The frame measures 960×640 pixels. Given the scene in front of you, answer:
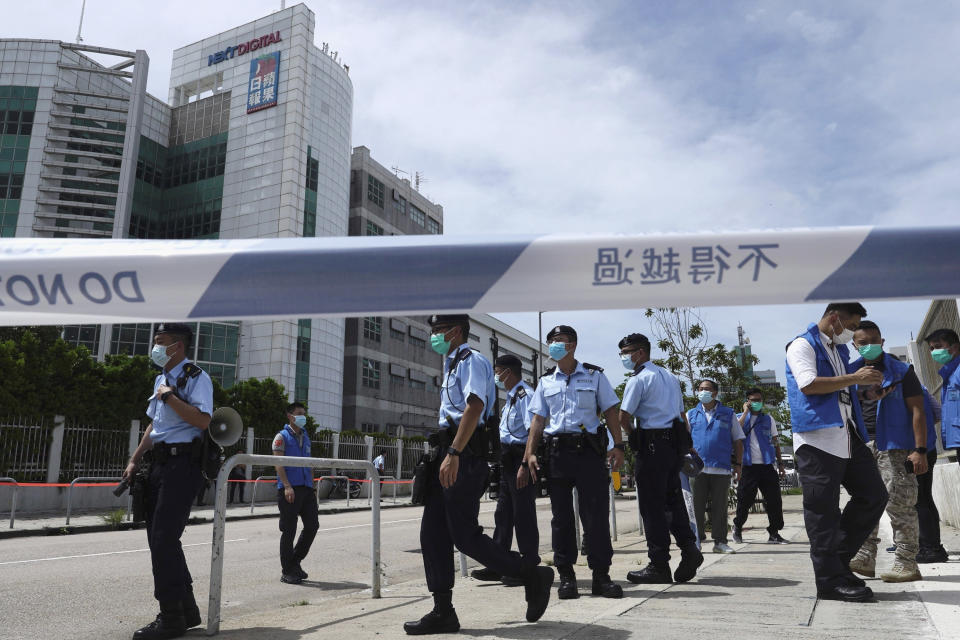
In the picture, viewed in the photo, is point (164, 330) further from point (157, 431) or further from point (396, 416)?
point (396, 416)

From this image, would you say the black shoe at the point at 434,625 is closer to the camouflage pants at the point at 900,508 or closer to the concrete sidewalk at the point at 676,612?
the concrete sidewalk at the point at 676,612

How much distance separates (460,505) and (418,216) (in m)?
60.3

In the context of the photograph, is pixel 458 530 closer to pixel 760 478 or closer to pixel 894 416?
pixel 894 416

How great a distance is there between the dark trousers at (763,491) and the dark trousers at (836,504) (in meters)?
4.43

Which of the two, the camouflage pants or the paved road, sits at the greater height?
the camouflage pants

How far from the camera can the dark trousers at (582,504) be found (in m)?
4.93

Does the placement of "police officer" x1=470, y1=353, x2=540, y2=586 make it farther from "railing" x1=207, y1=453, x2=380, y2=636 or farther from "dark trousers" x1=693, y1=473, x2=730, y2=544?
"dark trousers" x1=693, y1=473, x2=730, y2=544

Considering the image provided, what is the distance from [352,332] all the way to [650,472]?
1902 inches

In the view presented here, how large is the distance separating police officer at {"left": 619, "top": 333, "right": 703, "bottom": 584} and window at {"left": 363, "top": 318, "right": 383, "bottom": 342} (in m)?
47.9

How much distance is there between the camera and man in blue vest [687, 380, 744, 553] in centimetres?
795

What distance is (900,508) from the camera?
207 inches

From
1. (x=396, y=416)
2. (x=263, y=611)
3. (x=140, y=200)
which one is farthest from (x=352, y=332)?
(x=263, y=611)

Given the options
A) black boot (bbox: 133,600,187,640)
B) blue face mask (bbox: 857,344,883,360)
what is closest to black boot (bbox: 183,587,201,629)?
black boot (bbox: 133,600,187,640)

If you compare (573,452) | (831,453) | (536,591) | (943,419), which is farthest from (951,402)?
(536,591)
